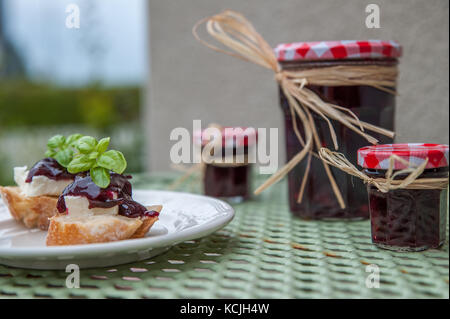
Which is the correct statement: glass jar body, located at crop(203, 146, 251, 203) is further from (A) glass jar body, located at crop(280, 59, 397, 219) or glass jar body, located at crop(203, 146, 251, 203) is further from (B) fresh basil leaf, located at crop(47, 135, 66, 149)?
(B) fresh basil leaf, located at crop(47, 135, 66, 149)

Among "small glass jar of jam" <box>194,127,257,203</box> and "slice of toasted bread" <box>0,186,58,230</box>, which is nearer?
"slice of toasted bread" <box>0,186,58,230</box>

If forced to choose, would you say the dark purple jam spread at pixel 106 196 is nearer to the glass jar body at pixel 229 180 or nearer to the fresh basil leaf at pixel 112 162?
the fresh basil leaf at pixel 112 162

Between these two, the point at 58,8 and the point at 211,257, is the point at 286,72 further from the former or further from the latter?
the point at 58,8

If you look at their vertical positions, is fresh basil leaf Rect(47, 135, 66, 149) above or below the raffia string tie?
above

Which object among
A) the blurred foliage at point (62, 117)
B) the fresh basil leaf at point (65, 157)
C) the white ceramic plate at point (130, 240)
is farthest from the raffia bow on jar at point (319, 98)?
the blurred foliage at point (62, 117)

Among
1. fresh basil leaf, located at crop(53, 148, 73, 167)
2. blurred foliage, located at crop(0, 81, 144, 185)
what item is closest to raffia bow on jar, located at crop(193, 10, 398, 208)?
fresh basil leaf, located at crop(53, 148, 73, 167)
